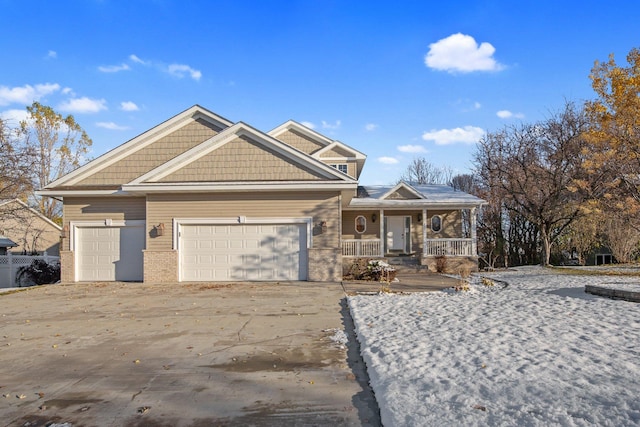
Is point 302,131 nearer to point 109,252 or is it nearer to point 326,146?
point 326,146

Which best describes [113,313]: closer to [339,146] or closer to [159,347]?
[159,347]

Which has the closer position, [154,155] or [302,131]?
[154,155]

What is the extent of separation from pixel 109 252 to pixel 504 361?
1406cm

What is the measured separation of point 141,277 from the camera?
601 inches

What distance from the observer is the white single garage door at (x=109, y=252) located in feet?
50.6

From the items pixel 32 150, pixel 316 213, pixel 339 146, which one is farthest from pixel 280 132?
pixel 32 150

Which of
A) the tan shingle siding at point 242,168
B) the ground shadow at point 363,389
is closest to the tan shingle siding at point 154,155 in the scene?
the tan shingle siding at point 242,168

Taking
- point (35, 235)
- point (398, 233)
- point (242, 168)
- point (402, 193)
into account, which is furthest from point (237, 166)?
point (35, 235)

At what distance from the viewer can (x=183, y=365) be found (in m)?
5.39

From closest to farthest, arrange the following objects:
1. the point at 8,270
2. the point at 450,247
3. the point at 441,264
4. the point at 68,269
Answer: the point at 68,269 → the point at 441,264 → the point at 450,247 → the point at 8,270

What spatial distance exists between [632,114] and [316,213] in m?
9.90

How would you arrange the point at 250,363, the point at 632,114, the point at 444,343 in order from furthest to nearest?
the point at 632,114
the point at 444,343
the point at 250,363

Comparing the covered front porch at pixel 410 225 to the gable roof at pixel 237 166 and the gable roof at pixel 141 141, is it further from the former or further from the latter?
the gable roof at pixel 141 141

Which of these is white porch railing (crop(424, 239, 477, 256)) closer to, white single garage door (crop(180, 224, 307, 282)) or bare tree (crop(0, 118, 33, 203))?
white single garage door (crop(180, 224, 307, 282))
